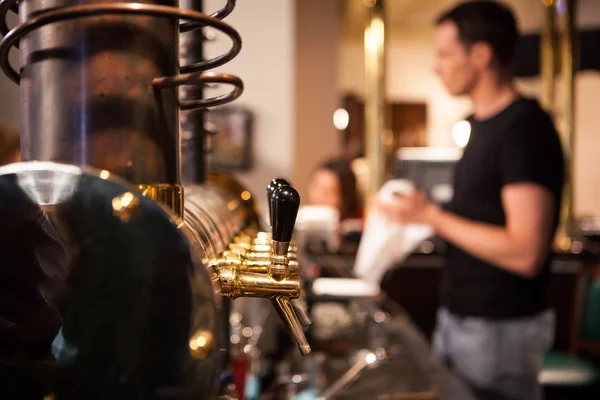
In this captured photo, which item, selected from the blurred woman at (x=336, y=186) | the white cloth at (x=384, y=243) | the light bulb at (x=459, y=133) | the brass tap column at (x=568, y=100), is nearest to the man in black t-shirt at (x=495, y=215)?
the white cloth at (x=384, y=243)

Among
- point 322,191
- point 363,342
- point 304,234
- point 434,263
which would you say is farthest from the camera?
point 322,191

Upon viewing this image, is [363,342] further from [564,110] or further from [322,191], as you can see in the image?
[564,110]

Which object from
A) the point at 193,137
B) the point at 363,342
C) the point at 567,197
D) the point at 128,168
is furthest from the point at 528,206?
the point at 567,197

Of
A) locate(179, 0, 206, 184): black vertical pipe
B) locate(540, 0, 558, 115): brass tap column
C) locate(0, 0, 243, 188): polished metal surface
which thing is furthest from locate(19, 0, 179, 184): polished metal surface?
locate(540, 0, 558, 115): brass tap column

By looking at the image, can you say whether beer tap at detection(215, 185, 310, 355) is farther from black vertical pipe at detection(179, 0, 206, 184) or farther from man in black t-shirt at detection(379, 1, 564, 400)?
man in black t-shirt at detection(379, 1, 564, 400)

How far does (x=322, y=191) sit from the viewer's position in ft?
12.4

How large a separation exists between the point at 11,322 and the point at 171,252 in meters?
0.10

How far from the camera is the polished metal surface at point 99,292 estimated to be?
29cm

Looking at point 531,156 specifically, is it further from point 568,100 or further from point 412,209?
point 568,100

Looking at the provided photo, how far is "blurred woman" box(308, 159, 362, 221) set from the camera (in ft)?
12.3

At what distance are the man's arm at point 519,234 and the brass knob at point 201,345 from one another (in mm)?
1339

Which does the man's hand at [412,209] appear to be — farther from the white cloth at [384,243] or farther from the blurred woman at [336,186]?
the blurred woman at [336,186]

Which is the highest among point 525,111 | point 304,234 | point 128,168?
point 525,111

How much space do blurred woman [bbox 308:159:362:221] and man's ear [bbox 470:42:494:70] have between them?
209cm
